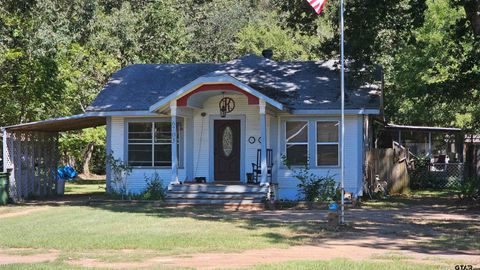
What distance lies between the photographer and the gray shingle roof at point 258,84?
860 inches

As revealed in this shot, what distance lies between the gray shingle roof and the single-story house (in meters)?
0.04

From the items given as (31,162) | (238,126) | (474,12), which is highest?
(474,12)

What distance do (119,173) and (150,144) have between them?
1.42 metres

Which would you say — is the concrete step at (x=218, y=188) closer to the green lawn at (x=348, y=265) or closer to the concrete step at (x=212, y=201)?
the concrete step at (x=212, y=201)

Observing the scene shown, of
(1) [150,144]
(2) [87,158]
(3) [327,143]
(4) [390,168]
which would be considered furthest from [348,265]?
(2) [87,158]

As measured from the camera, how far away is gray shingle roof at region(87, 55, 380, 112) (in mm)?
21844

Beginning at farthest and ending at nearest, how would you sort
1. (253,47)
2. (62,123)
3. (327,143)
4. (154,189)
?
(253,47) → (62,123) → (154,189) → (327,143)

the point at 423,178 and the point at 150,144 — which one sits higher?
the point at 150,144

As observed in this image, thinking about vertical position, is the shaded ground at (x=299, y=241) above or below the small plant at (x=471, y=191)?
below

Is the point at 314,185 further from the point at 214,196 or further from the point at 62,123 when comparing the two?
the point at 62,123

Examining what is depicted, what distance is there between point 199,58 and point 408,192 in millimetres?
20327

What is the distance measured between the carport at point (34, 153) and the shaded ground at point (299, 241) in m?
4.60

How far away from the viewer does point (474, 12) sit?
61.8ft

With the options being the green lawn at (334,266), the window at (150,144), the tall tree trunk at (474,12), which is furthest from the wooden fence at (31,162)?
the tall tree trunk at (474,12)
